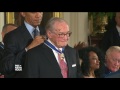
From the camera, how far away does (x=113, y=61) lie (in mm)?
3256

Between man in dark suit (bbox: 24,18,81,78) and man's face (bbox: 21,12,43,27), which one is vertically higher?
man's face (bbox: 21,12,43,27)

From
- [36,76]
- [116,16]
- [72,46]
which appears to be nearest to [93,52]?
[72,46]

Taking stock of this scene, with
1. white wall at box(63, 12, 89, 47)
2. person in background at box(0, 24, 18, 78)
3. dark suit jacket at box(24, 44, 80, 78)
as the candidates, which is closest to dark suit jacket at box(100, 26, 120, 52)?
white wall at box(63, 12, 89, 47)

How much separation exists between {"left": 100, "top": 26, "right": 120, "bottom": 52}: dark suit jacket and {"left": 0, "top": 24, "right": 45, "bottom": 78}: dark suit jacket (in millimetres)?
691

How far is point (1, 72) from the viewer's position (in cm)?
320

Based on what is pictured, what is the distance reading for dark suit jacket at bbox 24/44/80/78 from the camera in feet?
10.4

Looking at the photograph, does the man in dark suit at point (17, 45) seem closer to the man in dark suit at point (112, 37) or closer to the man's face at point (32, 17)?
the man's face at point (32, 17)

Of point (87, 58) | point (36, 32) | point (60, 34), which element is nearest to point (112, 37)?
point (87, 58)

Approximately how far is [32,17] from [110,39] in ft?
2.96

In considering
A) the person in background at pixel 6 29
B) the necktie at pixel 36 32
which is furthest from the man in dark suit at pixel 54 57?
the person in background at pixel 6 29

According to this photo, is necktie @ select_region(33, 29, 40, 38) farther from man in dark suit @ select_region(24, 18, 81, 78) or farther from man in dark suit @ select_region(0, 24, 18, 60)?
man in dark suit @ select_region(0, 24, 18, 60)

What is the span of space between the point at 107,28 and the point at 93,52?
0.32 metres

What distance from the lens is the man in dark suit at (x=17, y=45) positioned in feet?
10.4
